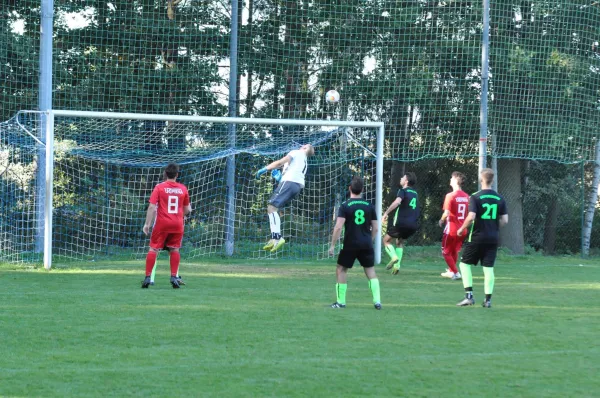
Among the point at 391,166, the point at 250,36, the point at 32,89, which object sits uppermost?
the point at 250,36

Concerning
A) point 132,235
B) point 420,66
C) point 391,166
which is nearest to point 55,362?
point 132,235

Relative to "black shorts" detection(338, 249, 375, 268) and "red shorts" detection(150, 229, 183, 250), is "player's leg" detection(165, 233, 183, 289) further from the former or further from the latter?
"black shorts" detection(338, 249, 375, 268)

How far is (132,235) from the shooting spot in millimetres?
21328

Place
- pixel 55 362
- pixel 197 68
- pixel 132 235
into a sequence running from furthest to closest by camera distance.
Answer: pixel 197 68 < pixel 132 235 < pixel 55 362

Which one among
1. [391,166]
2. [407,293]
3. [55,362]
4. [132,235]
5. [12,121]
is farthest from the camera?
[391,166]

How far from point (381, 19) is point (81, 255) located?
10.1 m

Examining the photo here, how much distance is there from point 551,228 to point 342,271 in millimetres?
17272

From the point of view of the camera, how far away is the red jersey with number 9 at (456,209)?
15234 millimetres

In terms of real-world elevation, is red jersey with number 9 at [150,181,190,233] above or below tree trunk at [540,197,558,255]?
above

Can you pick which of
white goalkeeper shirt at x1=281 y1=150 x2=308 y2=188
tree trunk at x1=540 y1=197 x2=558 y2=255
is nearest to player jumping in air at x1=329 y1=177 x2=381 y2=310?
white goalkeeper shirt at x1=281 y1=150 x2=308 y2=188

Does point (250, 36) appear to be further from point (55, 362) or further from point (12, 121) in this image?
point (55, 362)

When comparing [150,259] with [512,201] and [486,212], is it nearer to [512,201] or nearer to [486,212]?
[486,212]

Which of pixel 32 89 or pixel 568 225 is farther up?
pixel 32 89

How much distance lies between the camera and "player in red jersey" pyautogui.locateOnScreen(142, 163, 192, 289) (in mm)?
12984
